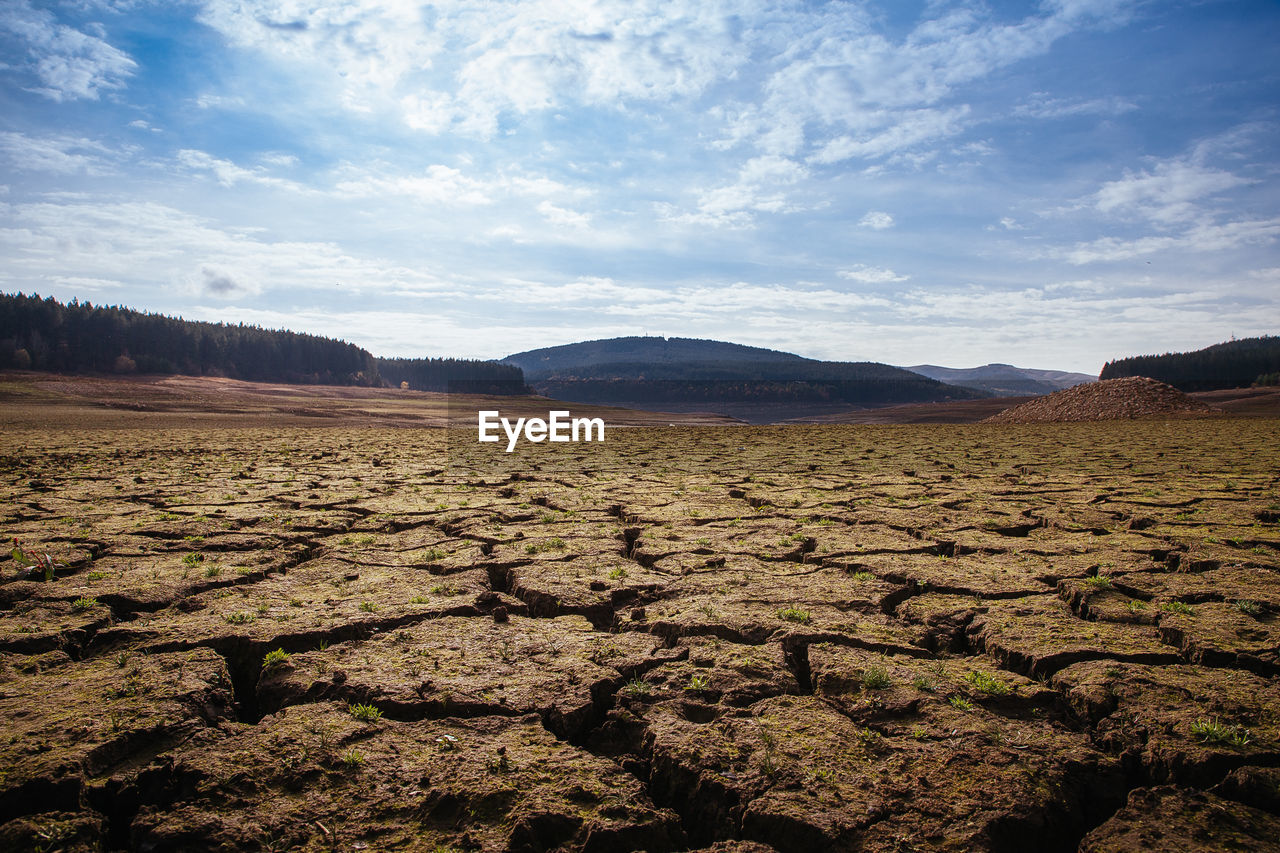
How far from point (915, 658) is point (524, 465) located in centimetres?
839

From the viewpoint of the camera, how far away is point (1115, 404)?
88.7 feet

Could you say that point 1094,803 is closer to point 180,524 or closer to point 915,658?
point 915,658

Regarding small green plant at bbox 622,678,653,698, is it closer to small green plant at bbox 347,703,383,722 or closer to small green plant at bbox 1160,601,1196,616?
small green plant at bbox 347,703,383,722

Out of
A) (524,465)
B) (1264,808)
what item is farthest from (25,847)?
(524,465)

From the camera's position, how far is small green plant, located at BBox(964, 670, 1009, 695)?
248 centimetres

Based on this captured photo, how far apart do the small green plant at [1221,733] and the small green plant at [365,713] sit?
109 inches

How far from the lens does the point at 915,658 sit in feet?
9.21

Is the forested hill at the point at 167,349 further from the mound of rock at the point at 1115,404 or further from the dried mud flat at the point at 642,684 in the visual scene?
the dried mud flat at the point at 642,684

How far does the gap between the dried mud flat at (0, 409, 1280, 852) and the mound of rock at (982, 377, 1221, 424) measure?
25.1 metres

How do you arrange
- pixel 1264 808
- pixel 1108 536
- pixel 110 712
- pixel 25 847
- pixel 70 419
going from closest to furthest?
pixel 25 847 < pixel 1264 808 < pixel 110 712 < pixel 1108 536 < pixel 70 419

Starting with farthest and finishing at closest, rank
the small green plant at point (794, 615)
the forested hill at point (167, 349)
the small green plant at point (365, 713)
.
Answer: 1. the forested hill at point (167, 349)
2. the small green plant at point (794, 615)
3. the small green plant at point (365, 713)

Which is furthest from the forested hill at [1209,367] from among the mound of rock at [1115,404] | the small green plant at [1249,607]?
the small green plant at [1249,607]

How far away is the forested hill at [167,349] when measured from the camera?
5959 centimetres

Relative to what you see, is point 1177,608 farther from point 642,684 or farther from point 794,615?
point 642,684
